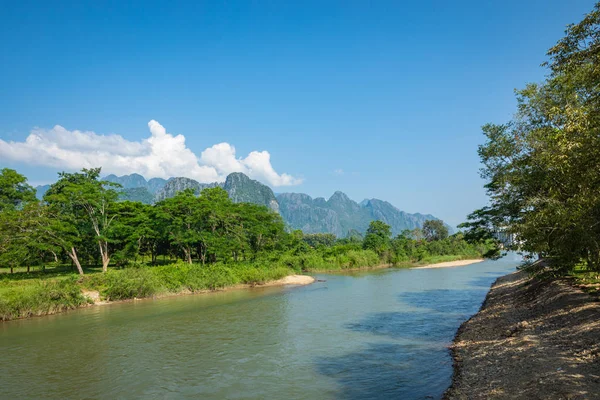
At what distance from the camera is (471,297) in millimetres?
31328

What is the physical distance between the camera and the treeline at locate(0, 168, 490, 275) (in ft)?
119

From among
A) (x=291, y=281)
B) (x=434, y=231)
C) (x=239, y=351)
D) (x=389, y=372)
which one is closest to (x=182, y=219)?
(x=291, y=281)

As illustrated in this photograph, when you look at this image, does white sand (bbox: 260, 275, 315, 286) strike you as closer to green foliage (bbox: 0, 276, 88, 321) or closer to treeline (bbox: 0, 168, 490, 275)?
treeline (bbox: 0, 168, 490, 275)

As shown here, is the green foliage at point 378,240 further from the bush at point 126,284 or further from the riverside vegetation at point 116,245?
the bush at point 126,284

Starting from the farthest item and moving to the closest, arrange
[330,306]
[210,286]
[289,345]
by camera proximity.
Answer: [210,286] < [330,306] < [289,345]

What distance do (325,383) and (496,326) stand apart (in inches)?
357

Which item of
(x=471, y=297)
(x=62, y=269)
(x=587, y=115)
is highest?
(x=587, y=115)

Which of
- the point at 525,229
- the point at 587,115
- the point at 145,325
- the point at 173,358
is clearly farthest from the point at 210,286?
the point at 587,115

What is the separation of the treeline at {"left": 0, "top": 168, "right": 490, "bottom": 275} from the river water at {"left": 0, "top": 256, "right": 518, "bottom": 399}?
12028 millimetres

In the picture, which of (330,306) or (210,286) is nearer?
(330,306)

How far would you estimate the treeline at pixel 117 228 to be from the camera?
36.4 meters

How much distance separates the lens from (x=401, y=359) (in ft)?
48.3

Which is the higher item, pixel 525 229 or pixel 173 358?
pixel 525 229

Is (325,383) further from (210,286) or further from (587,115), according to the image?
(210,286)
